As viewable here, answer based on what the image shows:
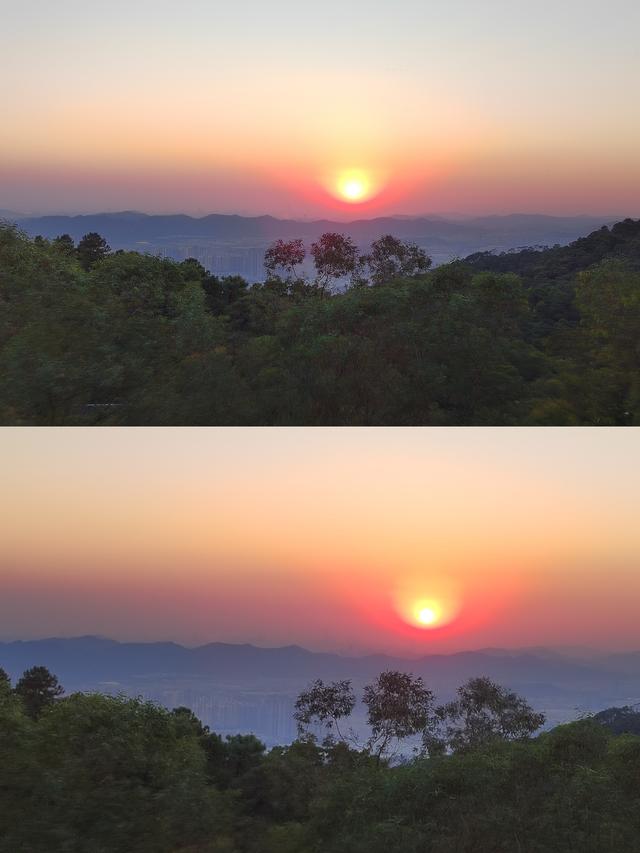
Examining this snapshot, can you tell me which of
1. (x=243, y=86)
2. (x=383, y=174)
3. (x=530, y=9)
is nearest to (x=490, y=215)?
(x=383, y=174)

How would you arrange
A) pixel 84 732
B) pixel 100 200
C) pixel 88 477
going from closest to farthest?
pixel 84 732, pixel 88 477, pixel 100 200

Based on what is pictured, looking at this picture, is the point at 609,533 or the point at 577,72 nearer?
the point at 609,533

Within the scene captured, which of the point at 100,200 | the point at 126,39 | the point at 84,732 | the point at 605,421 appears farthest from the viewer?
the point at 100,200

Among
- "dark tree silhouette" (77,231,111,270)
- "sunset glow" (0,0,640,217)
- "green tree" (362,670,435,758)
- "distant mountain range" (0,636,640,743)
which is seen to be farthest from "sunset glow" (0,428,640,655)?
"sunset glow" (0,0,640,217)

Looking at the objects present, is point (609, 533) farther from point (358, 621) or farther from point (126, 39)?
point (126, 39)

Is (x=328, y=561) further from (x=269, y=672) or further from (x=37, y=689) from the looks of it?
(x=37, y=689)

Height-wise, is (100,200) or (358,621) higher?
(100,200)

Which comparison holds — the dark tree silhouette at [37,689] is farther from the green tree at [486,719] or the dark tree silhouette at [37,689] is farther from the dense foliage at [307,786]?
the green tree at [486,719]
